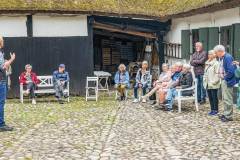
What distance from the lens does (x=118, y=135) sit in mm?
9023

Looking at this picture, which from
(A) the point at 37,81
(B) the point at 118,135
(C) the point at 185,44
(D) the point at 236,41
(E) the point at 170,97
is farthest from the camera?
(C) the point at 185,44

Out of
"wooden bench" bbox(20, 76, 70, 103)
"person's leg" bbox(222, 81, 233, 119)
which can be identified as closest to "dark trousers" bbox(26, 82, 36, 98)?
"wooden bench" bbox(20, 76, 70, 103)

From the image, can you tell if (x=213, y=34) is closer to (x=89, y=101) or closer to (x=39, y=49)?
(x=89, y=101)

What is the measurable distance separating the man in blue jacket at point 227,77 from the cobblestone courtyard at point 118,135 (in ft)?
0.86

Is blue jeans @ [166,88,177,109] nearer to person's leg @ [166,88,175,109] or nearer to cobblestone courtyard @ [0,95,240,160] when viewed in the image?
person's leg @ [166,88,175,109]

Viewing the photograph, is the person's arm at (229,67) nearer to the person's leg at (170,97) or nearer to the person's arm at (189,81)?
the person's arm at (189,81)

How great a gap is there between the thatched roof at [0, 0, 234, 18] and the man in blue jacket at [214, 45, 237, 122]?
5.04 metres

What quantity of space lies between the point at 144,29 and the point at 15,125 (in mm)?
10166

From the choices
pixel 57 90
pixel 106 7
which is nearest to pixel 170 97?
pixel 57 90

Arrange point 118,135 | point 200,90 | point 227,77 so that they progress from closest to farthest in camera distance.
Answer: point 118,135 < point 227,77 < point 200,90

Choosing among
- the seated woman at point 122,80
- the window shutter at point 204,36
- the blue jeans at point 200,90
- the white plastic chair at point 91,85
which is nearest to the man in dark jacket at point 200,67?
the blue jeans at point 200,90

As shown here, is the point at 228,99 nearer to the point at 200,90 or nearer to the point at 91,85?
the point at 200,90

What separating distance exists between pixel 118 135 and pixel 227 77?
2.61 m

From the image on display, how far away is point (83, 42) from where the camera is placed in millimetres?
17625
